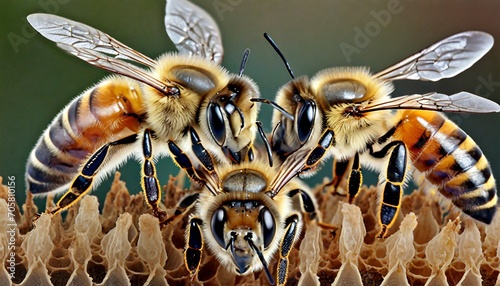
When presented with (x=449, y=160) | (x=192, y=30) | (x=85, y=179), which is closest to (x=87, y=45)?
(x=85, y=179)

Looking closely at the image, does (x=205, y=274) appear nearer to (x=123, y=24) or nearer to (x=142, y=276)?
(x=142, y=276)

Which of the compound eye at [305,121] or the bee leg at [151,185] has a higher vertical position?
the compound eye at [305,121]

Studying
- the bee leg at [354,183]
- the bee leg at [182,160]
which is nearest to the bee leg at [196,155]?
the bee leg at [182,160]

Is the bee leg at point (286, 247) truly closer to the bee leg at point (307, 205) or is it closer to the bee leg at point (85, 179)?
the bee leg at point (307, 205)

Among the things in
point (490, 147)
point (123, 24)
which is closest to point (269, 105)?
point (123, 24)

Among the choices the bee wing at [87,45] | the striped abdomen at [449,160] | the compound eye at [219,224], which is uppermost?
the striped abdomen at [449,160]
